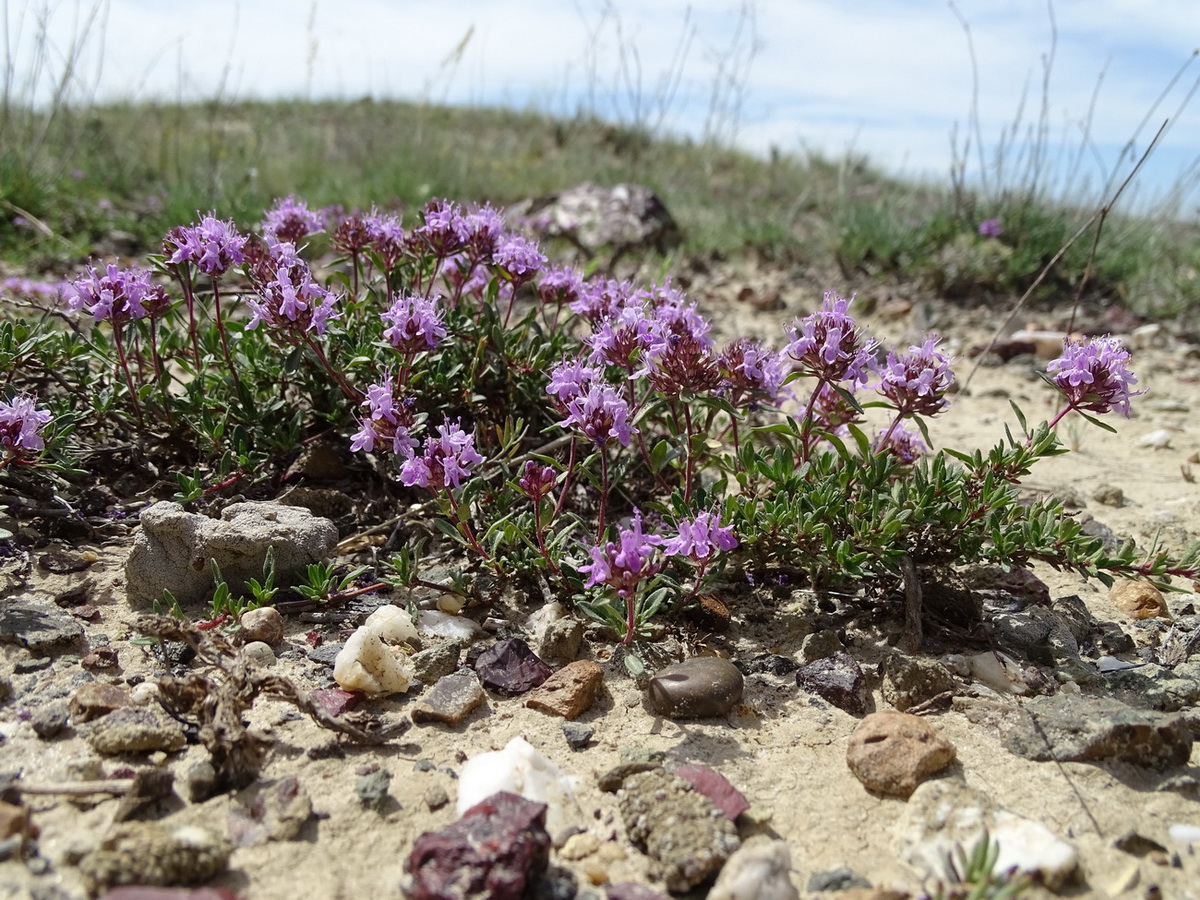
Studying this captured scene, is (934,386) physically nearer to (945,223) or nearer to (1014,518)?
(1014,518)

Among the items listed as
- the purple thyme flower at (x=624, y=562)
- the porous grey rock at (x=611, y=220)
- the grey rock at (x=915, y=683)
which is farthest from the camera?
the porous grey rock at (x=611, y=220)

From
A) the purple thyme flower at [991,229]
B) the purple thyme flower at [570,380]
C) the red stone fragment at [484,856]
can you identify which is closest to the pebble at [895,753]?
the red stone fragment at [484,856]

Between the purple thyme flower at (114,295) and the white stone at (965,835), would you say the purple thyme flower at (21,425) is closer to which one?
the purple thyme flower at (114,295)

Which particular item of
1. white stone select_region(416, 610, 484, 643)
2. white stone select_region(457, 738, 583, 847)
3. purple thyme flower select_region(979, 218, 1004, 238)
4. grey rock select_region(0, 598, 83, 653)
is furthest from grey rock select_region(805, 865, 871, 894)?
purple thyme flower select_region(979, 218, 1004, 238)

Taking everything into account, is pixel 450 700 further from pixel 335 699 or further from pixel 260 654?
pixel 260 654

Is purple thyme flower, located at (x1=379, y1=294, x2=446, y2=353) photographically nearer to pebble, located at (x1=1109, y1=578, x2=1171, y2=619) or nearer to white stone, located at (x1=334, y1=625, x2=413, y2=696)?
white stone, located at (x1=334, y1=625, x2=413, y2=696)

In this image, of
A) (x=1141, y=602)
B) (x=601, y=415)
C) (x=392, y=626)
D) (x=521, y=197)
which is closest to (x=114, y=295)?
(x=392, y=626)
